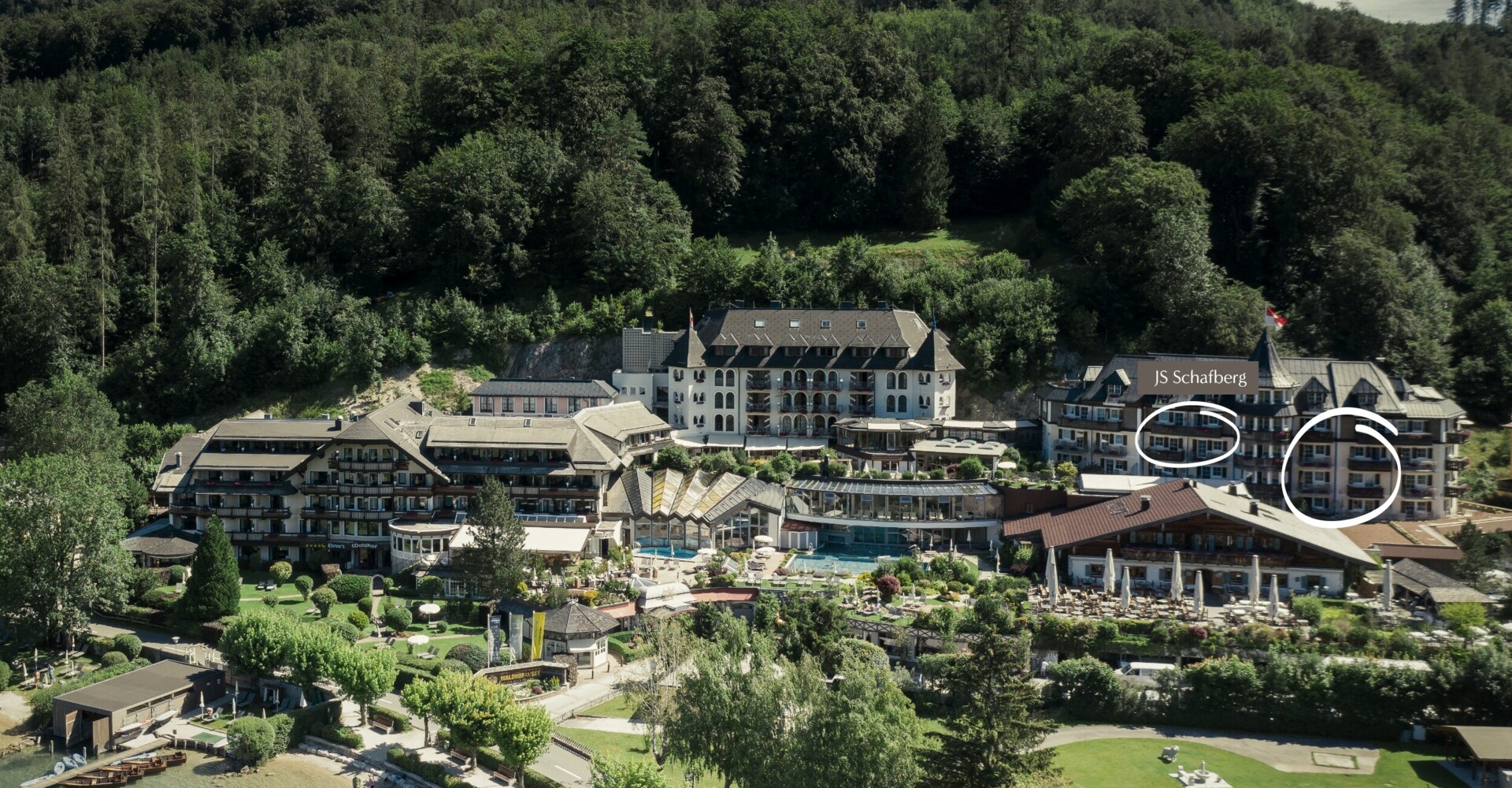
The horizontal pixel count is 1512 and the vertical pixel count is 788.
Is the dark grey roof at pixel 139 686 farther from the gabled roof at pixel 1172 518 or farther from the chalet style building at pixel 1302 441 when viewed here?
the chalet style building at pixel 1302 441

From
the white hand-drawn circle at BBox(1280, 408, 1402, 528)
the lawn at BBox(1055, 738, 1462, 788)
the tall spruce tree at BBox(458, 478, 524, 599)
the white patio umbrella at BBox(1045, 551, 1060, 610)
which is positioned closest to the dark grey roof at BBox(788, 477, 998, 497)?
the white patio umbrella at BBox(1045, 551, 1060, 610)

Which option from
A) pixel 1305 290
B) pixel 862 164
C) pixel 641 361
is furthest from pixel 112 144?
pixel 1305 290

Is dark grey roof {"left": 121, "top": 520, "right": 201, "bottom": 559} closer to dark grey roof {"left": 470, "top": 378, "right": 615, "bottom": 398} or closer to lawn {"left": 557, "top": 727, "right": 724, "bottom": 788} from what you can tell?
dark grey roof {"left": 470, "top": 378, "right": 615, "bottom": 398}

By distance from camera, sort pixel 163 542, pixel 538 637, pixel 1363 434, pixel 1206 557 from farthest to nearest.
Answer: pixel 1363 434 < pixel 163 542 < pixel 1206 557 < pixel 538 637

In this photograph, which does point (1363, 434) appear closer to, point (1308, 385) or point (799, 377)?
point (1308, 385)

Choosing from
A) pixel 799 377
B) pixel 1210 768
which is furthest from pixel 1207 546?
pixel 799 377

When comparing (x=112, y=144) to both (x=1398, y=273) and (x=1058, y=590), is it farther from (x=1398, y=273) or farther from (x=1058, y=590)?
(x=1398, y=273)
